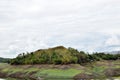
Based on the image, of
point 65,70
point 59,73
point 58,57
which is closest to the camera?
point 59,73

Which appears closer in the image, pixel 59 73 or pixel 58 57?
pixel 59 73

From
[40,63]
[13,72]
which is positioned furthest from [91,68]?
[13,72]

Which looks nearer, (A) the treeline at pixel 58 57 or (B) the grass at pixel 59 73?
(B) the grass at pixel 59 73

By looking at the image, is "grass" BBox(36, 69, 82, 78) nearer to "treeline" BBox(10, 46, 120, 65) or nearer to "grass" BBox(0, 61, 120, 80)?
"grass" BBox(0, 61, 120, 80)

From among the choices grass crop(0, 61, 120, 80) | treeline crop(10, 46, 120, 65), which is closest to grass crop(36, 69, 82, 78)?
grass crop(0, 61, 120, 80)

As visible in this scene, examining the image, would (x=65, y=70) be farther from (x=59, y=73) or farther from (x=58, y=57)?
(x=58, y=57)

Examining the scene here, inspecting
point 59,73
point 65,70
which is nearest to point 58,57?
point 65,70

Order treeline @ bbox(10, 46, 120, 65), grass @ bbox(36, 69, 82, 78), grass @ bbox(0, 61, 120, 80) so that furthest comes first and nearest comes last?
treeline @ bbox(10, 46, 120, 65), grass @ bbox(0, 61, 120, 80), grass @ bbox(36, 69, 82, 78)

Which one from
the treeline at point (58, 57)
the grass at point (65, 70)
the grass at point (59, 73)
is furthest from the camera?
the treeline at point (58, 57)

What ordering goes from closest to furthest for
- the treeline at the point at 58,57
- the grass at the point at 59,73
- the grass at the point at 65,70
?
the grass at the point at 59,73 < the grass at the point at 65,70 < the treeline at the point at 58,57

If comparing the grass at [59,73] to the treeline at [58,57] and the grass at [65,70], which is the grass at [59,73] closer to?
the grass at [65,70]

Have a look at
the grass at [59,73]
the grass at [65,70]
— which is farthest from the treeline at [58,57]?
the grass at [59,73]

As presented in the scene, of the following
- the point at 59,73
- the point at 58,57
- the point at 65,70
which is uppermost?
the point at 58,57

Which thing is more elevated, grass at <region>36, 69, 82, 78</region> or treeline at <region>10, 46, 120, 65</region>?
treeline at <region>10, 46, 120, 65</region>
